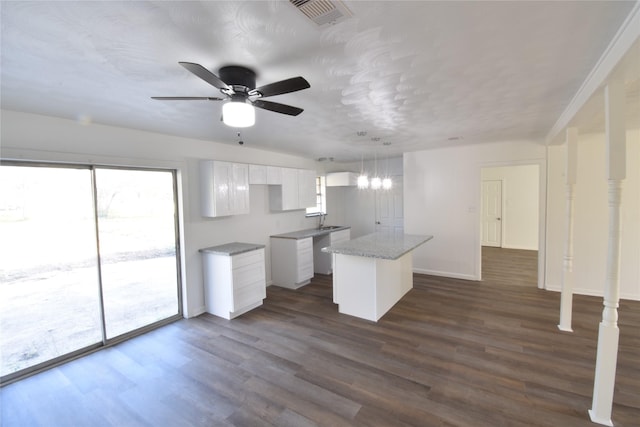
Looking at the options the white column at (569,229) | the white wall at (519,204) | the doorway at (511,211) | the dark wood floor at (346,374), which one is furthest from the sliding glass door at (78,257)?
the white wall at (519,204)

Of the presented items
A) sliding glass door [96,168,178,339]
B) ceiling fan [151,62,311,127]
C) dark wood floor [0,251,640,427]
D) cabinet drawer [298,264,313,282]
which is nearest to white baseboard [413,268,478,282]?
dark wood floor [0,251,640,427]

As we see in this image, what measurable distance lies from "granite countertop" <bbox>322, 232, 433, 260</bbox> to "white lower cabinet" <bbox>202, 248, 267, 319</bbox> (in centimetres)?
118

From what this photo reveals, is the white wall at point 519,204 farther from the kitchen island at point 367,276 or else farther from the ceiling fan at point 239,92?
the ceiling fan at point 239,92

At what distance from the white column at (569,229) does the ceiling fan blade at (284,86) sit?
10.2ft

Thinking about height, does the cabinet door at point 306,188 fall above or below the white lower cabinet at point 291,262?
above

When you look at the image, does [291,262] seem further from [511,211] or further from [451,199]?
[511,211]

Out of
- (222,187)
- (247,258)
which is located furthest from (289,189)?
(247,258)

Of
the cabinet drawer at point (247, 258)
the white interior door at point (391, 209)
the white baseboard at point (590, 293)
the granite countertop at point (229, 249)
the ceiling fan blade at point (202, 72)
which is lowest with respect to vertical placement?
the white baseboard at point (590, 293)

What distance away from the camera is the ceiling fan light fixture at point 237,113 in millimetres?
1821

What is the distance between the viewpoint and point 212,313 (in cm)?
400

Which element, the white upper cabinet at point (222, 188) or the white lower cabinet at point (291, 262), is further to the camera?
the white lower cabinet at point (291, 262)

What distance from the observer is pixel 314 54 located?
172 cm

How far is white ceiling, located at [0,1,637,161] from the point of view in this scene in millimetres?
1329

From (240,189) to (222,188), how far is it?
13.3 inches
